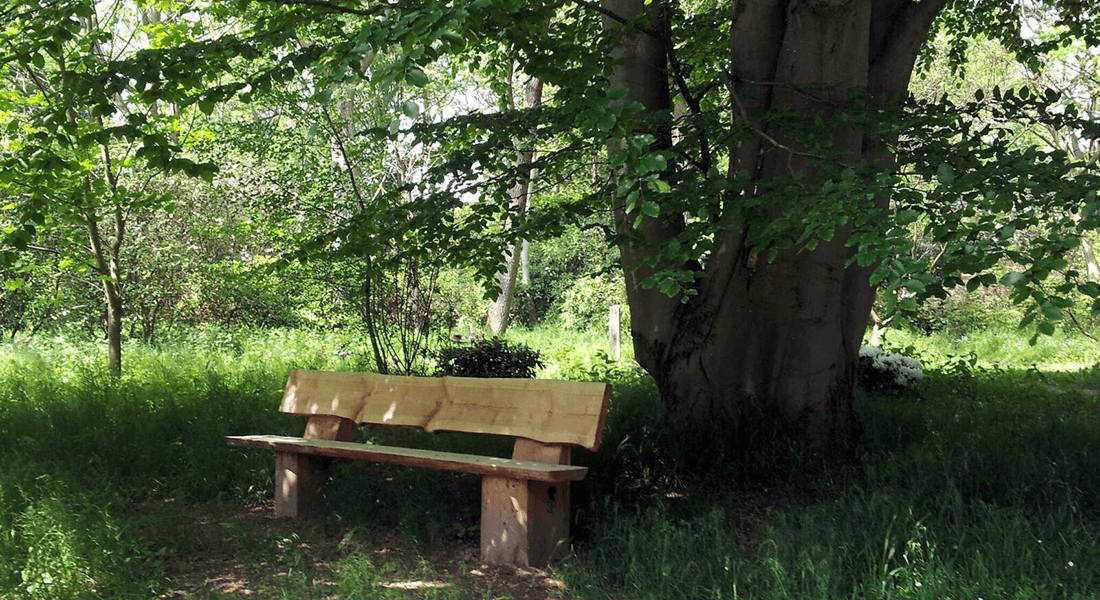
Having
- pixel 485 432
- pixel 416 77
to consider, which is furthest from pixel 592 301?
pixel 416 77

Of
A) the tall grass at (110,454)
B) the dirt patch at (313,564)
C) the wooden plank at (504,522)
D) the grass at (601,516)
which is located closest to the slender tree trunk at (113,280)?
the tall grass at (110,454)

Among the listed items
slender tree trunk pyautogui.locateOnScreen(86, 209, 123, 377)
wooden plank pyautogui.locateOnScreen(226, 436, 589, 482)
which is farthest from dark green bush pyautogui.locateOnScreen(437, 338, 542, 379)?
slender tree trunk pyautogui.locateOnScreen(86, 209, 123, 377)

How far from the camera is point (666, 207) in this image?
4520mm

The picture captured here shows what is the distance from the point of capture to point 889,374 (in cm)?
834

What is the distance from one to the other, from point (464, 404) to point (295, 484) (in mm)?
1147

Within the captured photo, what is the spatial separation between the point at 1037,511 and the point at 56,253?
7838 mm

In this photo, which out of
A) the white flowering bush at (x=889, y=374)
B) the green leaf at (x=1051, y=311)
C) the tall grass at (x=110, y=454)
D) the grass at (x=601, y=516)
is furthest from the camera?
the white flowering bush at (x=889, y=374)

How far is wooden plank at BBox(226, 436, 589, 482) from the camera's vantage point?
418 centimetres

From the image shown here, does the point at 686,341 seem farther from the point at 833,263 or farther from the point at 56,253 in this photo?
the point at 56,253

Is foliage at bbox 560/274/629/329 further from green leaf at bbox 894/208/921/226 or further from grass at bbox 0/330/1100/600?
green leaf at bbox 894/208/921/226

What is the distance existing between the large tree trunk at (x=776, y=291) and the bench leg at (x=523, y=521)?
137 centimetres

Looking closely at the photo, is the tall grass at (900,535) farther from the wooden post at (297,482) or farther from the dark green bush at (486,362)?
the dark green bush at (486,362)

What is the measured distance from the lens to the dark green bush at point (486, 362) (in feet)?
26.5

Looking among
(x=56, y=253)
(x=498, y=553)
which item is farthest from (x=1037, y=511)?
(x=56, y=253)
